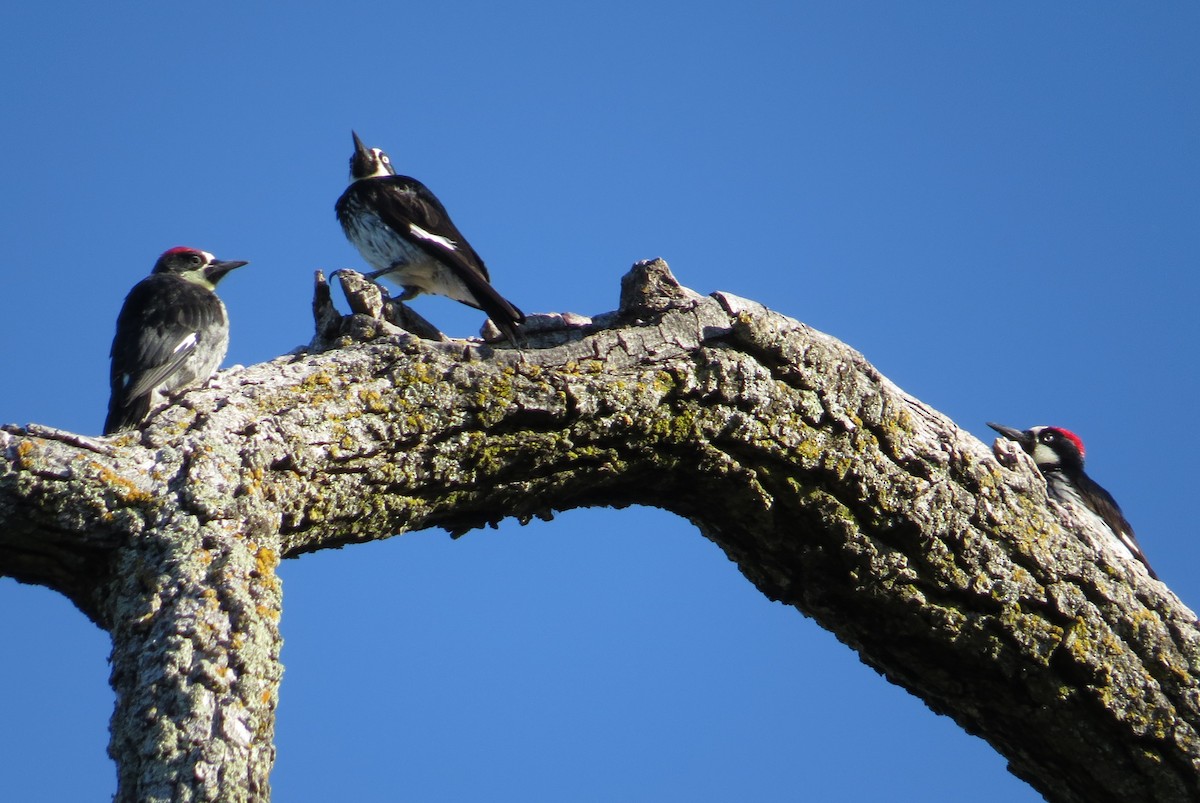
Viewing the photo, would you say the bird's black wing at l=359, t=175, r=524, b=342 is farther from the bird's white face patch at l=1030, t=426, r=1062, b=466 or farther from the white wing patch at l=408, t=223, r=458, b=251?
the bird's white face patch at l=1030, t=426, r=1062, b=466

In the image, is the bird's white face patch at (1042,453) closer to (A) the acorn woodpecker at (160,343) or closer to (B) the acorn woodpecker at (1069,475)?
(B) the acorn woodpecker at (1069,475)

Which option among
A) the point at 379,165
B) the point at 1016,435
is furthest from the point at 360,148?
the point at 1016,435

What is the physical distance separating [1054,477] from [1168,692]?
14.1ft

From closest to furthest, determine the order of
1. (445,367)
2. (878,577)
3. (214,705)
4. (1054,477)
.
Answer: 1. (214,705)
2. (445,367)
3. (878,577)
4. (1054,477)

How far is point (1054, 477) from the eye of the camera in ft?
25.7

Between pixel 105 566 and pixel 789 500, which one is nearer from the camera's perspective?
pixel 105 566

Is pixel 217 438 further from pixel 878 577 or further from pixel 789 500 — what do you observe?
pixel 878 577

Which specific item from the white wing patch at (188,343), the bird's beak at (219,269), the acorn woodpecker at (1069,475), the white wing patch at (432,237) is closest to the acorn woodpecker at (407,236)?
the white wing patch at (432,237)

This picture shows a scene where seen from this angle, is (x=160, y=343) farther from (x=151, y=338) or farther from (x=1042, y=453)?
(x=1042, y=453)

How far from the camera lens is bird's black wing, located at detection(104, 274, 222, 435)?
4430 mm

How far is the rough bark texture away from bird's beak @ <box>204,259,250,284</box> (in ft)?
10.8

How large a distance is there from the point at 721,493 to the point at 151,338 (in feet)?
8.22

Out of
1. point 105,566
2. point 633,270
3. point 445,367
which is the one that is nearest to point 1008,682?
point 633,270

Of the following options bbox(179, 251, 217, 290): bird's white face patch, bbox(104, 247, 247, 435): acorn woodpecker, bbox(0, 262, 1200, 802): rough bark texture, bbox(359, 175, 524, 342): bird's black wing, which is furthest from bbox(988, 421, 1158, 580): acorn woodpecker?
bbox(179, 251, 217, 290): bird's white face patch
